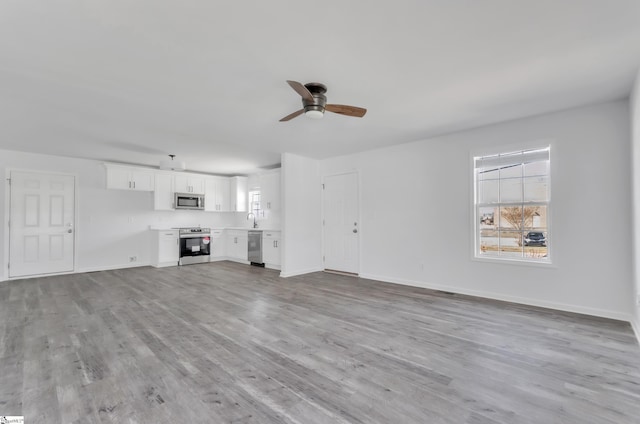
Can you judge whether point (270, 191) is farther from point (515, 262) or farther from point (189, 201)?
point (515, 262)

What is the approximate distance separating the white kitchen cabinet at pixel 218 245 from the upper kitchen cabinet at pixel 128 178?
6.36ft

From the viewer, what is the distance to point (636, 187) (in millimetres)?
2977

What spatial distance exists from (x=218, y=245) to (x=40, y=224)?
3604mm

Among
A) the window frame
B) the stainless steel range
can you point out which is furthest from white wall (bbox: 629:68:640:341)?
the stainless steel range

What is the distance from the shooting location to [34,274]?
Result: 5.82 metres

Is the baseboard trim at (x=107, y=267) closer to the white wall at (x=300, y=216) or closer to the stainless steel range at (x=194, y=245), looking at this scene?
the stainless steel range at (x=194, y=245)

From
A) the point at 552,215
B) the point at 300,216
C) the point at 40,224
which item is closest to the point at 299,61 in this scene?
the point at 552,215

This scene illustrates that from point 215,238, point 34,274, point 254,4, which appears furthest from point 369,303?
point 34,274

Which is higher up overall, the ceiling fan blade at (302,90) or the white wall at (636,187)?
the ceiling fan blade at (302,90)

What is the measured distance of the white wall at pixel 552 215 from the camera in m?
3.43

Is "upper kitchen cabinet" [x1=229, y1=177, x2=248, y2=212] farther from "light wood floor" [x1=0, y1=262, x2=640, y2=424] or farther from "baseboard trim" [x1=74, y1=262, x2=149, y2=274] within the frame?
"light wood floor" [x1=0, y1=262, x2=640, y2=424]

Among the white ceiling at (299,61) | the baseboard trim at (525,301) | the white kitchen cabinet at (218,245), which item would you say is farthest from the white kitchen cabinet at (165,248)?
the baseboard trim at (525,301)

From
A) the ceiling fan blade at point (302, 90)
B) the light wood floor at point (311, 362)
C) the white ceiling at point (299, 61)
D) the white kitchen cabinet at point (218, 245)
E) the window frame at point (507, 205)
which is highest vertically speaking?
the white ceiling at point (299, 61)

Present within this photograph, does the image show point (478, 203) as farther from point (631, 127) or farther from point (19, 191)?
point (19, 191)
